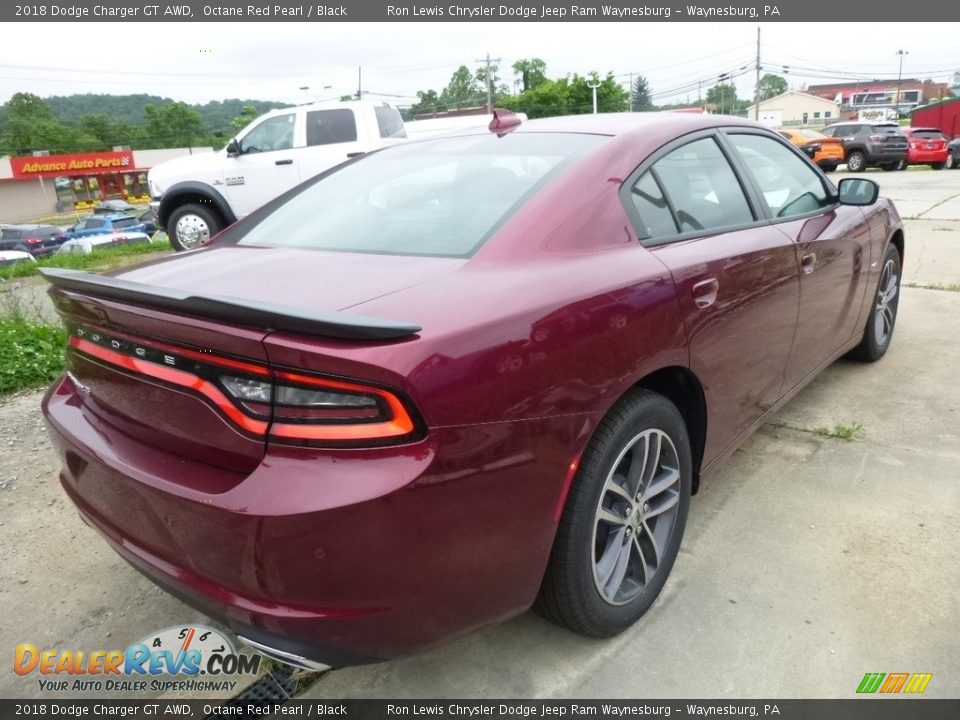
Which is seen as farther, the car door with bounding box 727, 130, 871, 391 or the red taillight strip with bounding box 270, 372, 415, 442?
the car door with bounding box 727, 130, 871, 391

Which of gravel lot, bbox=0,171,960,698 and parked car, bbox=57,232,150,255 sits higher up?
parked car, bbox=57,232,150,255

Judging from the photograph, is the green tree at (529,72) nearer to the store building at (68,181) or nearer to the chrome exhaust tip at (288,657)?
the store building at (68,181)

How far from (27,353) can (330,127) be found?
576cm

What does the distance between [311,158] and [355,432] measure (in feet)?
27.2

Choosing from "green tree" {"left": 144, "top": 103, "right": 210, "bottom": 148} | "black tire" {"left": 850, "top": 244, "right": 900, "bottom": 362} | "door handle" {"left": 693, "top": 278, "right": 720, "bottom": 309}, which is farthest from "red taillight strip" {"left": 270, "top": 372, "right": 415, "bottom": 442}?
"green tree" {"left": 144, "top": 103, "right": 210, "bottom": 148}

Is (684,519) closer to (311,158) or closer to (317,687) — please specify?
(317,687)

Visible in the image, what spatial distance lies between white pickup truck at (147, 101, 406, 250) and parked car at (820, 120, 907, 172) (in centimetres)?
1954

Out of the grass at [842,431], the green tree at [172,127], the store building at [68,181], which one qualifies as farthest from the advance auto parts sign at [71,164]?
the grass at [842,431]

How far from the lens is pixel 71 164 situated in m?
60.2

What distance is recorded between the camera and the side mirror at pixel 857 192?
3.56m

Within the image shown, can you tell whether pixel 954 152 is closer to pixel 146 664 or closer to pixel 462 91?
pixel 146 664

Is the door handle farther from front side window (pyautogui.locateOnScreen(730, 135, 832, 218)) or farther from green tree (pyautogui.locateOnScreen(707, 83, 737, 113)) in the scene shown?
green tree (pyautogui.locateOnScreen(707, 83, 737, 113))

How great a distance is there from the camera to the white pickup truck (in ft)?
29.5

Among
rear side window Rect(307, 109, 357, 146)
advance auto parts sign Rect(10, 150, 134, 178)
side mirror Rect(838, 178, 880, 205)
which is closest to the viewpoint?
side mirror Rect(838, 178, 880, 205)
